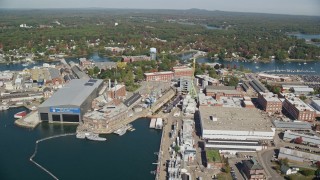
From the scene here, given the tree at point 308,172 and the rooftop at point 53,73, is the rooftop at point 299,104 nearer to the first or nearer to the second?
the tree at point 308,172

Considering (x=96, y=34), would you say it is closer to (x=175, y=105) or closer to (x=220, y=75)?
(x=220, y=75)

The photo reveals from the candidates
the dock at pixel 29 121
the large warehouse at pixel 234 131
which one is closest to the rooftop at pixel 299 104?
the large warehouse at pixel 234 131

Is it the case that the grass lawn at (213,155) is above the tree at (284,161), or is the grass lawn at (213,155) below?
above

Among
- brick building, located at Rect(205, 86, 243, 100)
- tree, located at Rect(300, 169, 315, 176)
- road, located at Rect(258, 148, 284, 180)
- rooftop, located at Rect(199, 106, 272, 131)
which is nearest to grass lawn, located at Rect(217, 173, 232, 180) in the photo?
road, located at Rect(258, 148, 284, 180)

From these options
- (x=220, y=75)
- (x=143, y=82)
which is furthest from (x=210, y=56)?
(x=143, y=82)

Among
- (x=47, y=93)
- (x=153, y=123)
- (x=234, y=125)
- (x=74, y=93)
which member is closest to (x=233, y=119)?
(x=234, y=125)

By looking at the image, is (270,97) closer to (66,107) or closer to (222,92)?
(222,92)
